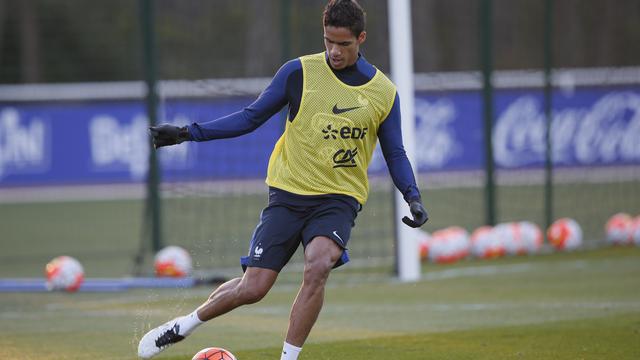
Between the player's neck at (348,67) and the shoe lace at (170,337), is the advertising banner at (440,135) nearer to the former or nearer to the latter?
the player's neck at (348,67)

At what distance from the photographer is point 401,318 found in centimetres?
1092

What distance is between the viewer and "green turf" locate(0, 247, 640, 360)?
8.92 m

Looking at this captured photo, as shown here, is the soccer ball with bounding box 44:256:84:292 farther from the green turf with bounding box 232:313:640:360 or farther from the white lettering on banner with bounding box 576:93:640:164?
the white lettering on banner with bounding box 576:93:640:164

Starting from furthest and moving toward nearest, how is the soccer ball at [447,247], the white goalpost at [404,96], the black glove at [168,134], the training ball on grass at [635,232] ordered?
the training ball on grass at [635,232], the soccer ball at [447,247], the white goalpost at [404,96], the black glove at [168,134]

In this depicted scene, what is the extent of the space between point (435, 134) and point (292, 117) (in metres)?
15.4

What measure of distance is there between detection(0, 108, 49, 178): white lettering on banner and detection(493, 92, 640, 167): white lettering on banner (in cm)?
832

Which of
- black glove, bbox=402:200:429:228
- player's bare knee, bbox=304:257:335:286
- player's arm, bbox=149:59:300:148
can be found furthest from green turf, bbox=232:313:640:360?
player's arm, bbox=149:59:300:148

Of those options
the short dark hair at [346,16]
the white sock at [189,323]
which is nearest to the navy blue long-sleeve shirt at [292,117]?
the short dark hair at [346,16]

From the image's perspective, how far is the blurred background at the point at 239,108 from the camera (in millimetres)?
16250

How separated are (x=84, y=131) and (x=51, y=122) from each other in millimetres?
775

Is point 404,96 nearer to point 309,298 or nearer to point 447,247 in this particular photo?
point 447,247

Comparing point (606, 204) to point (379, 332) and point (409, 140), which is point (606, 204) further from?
point (379, 332)

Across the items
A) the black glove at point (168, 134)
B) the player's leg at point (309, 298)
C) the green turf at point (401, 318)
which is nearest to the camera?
the player's leg at point (309, 298)

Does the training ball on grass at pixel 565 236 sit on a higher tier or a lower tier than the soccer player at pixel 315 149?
lower
